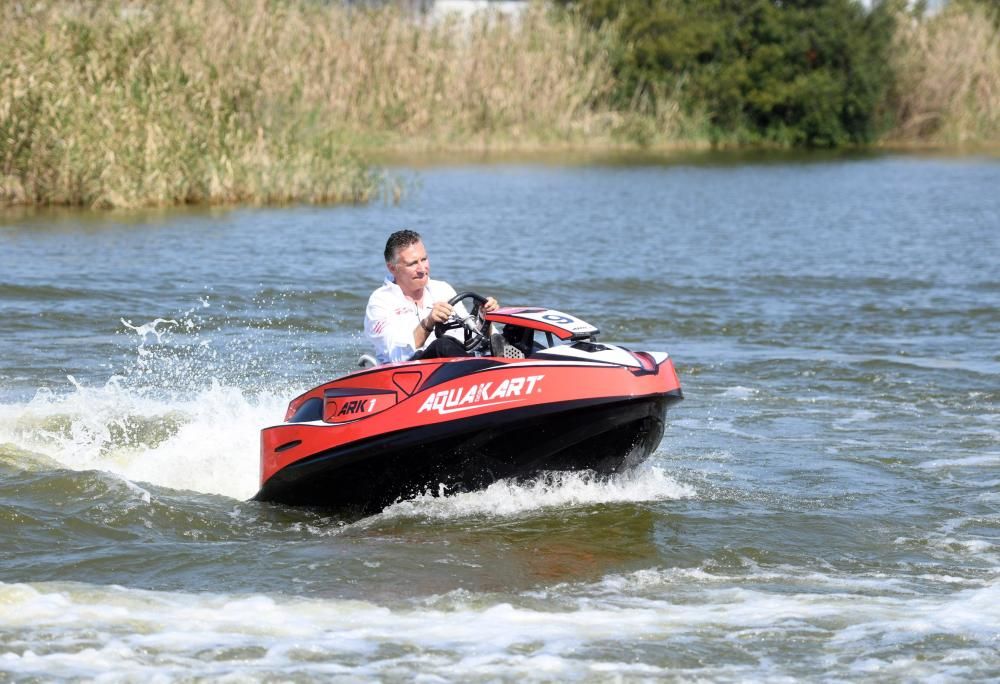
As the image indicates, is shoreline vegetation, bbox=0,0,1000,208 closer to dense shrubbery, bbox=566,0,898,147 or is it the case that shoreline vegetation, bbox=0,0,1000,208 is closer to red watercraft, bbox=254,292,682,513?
dense shrubbery, bbox=566,0,898,147

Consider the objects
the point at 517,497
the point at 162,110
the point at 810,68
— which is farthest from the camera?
the point at 810,68

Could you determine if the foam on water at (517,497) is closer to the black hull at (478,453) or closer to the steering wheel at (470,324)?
the black hull at (478,453)

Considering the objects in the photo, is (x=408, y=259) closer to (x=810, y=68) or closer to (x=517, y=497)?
(x=517, y=497)

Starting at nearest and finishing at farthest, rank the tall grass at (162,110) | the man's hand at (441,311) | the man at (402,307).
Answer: the man's hand at (441,311) < the man at (402,307) < the tall grass at (162,110)

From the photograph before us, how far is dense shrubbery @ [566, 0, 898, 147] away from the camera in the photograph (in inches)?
1898

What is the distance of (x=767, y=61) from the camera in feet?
165

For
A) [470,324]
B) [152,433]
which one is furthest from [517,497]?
[152,433]

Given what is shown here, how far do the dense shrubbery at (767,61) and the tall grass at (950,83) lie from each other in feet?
2.59

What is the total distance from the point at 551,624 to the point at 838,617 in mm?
1183

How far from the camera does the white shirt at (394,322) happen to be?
786cm

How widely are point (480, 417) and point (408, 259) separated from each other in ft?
3.45

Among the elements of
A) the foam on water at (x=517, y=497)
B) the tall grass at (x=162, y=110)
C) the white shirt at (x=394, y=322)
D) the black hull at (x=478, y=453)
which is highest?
the tall grass at (x=162, y=110)

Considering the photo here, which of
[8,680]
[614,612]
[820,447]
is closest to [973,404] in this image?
[820,447]

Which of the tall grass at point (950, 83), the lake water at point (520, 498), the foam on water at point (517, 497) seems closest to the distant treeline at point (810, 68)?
the tall grass at point (950, 83)
